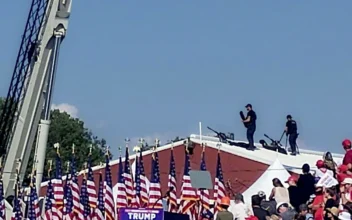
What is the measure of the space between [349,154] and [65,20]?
10050 mm

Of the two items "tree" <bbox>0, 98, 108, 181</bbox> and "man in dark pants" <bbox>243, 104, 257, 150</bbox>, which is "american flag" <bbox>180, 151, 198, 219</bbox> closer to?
"man in dark pants" <bbox>243, 104, 257, 150</bbox>

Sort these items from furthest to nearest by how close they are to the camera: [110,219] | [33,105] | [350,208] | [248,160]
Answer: [248,160], [33,105], [110,219], [350,208]

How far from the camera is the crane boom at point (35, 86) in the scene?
2391 centimetres

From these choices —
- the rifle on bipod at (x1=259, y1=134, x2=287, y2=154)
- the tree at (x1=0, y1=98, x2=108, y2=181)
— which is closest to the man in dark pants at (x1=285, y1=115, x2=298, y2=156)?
the rifle on bipod at (x1=259, y1=134, x2=287, y2=154)

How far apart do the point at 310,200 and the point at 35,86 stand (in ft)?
32.9

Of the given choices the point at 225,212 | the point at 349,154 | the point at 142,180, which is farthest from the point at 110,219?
the point at 349,154

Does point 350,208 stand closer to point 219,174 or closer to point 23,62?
point 219,174

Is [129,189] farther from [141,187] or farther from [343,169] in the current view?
[343,169]

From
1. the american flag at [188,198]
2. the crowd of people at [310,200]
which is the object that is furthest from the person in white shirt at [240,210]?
the american flag at [188,198]

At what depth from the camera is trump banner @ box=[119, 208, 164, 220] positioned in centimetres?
1608

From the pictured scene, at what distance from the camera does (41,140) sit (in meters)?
23.6

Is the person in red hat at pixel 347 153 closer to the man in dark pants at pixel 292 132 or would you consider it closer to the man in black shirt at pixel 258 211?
the man in black shirt at pixel 258 211

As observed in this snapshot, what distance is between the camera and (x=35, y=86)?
2395 cm

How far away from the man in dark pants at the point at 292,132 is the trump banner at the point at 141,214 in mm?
13570
